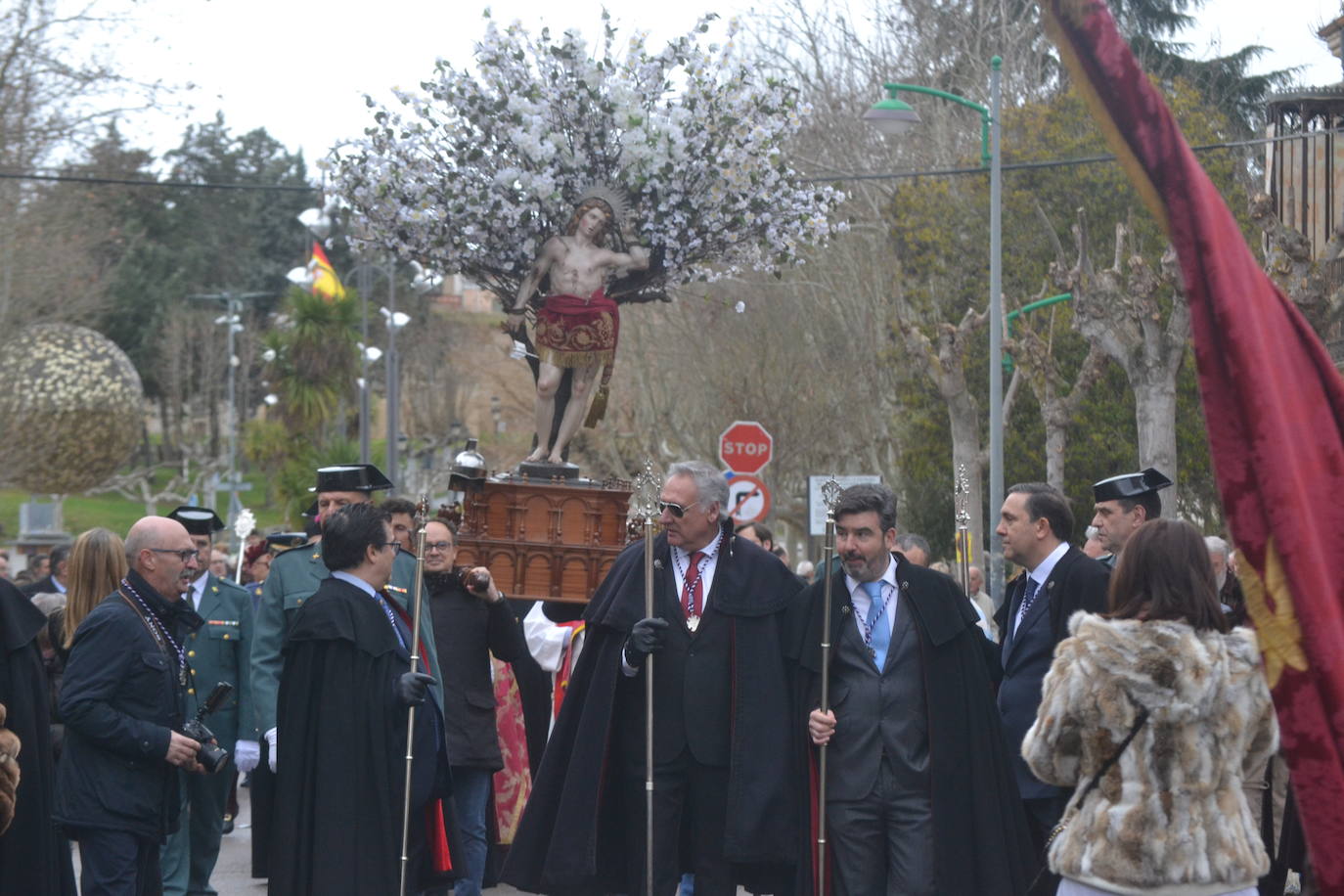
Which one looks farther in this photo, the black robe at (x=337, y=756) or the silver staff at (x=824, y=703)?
the black robe at (x=337, y=756)

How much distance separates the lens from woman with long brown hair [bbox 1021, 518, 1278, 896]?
4.42 m

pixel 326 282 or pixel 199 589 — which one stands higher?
pixel 326 282

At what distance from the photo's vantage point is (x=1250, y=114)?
3797cm

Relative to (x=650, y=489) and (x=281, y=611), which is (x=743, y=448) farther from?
(x=650, y=489)

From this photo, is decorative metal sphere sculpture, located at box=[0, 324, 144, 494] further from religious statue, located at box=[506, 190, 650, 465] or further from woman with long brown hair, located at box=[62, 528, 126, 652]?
woman with long brown hair, located at box=[62, 528, 126, 652]

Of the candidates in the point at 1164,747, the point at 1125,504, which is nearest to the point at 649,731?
the point at 1125,504

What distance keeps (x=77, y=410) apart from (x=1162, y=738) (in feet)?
114

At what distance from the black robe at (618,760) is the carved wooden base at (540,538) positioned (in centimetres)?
342

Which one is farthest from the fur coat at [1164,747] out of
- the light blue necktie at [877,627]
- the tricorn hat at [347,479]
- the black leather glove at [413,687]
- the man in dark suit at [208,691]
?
the man in dark suit at [208,691]

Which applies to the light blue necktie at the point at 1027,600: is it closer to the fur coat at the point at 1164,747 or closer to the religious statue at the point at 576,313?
the fur coat at the point at 1164,747

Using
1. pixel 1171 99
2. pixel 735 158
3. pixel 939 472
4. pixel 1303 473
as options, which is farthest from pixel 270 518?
pixel 1303 473

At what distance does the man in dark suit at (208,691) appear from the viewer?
29.8 ft

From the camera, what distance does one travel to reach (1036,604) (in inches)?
267

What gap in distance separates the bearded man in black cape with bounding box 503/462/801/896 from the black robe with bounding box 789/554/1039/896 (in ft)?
0.63
